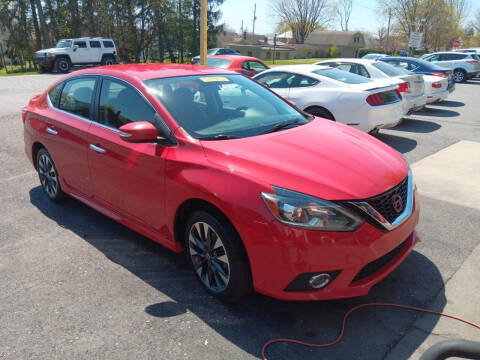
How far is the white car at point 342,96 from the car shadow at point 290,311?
4.10 meters

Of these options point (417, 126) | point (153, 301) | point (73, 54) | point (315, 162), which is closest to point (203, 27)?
point (417, 126)

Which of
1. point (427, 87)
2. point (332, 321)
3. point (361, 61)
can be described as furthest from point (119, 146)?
point (427, 87)

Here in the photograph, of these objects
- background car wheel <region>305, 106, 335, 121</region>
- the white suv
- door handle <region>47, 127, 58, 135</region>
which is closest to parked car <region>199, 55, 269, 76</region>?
background car wheel <region>305, 106, 335, 121</region>

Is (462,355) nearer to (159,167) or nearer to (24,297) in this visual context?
(159,167)

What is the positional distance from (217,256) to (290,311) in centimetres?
67

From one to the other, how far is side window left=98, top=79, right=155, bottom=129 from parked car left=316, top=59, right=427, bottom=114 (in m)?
7.39

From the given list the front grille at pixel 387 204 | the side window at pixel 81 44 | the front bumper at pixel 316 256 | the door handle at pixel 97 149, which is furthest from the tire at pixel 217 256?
the side window at pixel 81 44

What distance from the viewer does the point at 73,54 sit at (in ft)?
88.0

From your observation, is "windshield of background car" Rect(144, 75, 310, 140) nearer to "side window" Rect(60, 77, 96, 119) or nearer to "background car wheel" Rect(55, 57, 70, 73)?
"side window" Rect(60, 77, 96, 119)

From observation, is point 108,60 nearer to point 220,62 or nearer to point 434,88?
point 220,62

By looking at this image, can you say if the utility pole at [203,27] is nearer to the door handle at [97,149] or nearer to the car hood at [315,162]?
the door handle at [97,149]

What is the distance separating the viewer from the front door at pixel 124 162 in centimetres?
332

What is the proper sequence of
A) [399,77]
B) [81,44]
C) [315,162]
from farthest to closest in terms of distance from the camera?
1. [81,44]
2. [399,77]
3. [315,162]

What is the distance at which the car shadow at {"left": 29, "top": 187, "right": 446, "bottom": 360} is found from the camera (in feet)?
8.78
